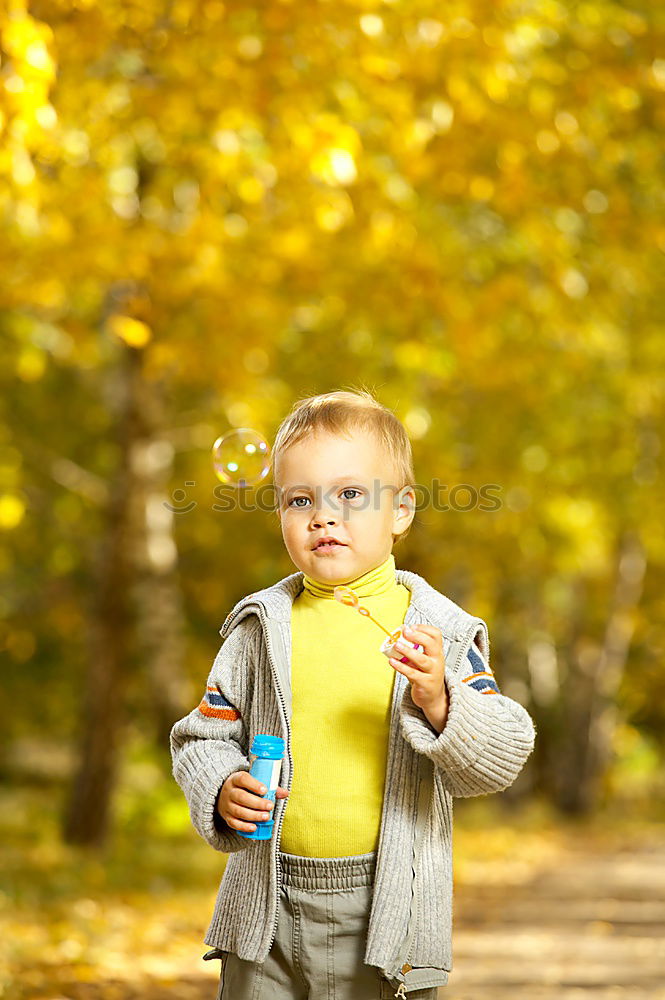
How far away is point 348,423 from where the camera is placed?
297 centimetres

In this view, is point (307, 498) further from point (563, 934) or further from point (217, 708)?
point (563, 934)

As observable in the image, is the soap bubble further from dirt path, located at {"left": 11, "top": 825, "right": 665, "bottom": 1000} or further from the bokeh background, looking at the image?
dirt path, located at {"left": 11, "top": 825, "right": 665, "bottom": 1000}

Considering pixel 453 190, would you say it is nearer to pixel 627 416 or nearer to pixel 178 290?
pixel 178 290

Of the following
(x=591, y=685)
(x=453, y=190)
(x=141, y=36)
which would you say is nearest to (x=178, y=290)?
(x=453, y=190)

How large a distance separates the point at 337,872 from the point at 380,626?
0.56 m

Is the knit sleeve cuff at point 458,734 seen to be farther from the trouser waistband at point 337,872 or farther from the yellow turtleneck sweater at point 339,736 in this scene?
the trouser waistband at point 337,872

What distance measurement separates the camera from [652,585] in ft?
70.9

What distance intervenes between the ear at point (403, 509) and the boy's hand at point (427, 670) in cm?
34

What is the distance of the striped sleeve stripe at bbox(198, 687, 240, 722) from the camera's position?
2.98 meters

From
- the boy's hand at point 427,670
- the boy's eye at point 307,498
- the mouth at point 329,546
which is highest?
the boy's eye at point 307,498

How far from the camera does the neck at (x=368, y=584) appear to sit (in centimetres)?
300

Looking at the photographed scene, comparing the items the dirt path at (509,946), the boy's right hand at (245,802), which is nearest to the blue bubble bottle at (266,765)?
the boy's right hand at (245,802)

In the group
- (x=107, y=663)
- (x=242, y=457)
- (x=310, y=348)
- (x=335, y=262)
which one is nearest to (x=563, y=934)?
(x=107, y=663)

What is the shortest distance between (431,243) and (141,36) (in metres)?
3.07
